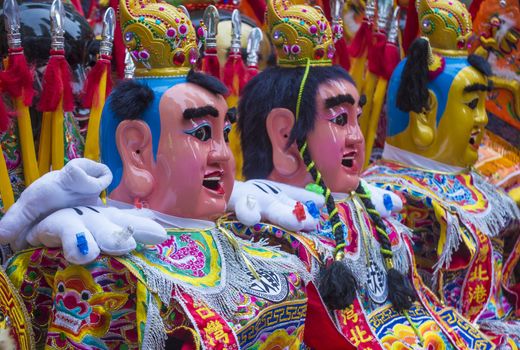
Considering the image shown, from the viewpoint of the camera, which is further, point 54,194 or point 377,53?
point 377,53

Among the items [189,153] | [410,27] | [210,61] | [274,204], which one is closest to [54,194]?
[189,153]

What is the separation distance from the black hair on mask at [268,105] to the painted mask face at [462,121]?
0.87m

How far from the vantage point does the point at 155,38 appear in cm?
295

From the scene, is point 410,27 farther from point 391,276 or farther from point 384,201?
point 391,276

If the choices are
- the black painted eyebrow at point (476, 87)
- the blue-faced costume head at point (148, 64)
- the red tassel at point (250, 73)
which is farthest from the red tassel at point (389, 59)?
the blue-faced costume head at point (148, 64)

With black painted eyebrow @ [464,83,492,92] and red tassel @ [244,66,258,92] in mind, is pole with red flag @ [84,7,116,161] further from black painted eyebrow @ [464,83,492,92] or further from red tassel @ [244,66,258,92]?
black painted eyebrow @ [464,83,492,92]

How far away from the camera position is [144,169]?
2922mm

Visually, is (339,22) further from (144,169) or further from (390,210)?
(144,169)

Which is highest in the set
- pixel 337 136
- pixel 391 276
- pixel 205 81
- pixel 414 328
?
pixel 205 81

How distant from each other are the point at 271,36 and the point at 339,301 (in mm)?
947

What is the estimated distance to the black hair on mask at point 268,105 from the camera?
137 inches

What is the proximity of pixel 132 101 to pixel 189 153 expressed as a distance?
21 cm

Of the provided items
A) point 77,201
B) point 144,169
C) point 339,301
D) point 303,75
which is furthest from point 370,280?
point 77,201

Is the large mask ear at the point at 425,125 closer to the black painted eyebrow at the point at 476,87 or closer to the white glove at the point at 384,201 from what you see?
the black painted eyebrow at the point at 476,87
